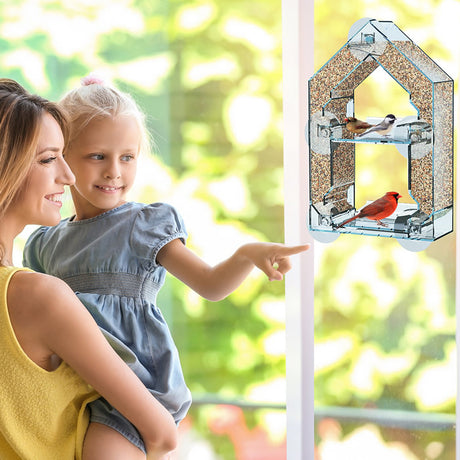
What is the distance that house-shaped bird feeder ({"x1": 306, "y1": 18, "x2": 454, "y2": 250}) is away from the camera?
1.21 meters

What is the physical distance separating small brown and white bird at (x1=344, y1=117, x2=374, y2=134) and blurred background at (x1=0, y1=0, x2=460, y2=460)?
0.33 m

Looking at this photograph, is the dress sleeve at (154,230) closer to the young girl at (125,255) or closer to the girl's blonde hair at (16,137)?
the young girl at (125,255)

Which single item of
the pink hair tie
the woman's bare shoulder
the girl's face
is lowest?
the woman's bare shoulder

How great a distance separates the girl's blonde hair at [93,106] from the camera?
1271 millimetres

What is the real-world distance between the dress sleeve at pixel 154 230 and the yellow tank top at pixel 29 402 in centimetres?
28

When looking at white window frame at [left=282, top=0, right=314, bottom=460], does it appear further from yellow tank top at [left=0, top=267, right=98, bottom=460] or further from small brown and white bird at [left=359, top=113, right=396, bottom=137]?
yellow tank top at [left=0, top=267, right=98, bottom=460]

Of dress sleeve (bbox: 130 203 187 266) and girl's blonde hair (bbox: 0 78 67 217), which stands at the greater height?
girl's blonde hair (bbox: 0 78 67 217)

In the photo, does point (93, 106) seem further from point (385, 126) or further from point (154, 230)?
point (385, 126)

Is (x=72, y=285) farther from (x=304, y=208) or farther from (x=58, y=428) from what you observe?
(x=304, y=208)

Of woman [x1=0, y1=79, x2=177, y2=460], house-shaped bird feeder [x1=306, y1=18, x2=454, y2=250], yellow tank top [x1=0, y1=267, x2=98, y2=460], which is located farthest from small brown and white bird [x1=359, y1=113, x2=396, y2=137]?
yellow tank top [x1=0, y1=267, x2=98, y2=460]

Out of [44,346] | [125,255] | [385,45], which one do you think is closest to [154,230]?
[125,255]

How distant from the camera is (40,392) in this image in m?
1.02

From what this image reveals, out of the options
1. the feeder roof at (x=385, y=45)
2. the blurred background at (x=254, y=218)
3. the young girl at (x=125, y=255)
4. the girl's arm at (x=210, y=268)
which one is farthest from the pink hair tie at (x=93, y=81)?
the blurred background at (x=254, y=218)

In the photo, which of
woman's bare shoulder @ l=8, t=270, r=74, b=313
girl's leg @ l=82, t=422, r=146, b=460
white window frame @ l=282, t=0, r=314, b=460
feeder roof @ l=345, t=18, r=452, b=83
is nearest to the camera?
woman's bare shoulder @ l=8, t=270, r=74, b=313
